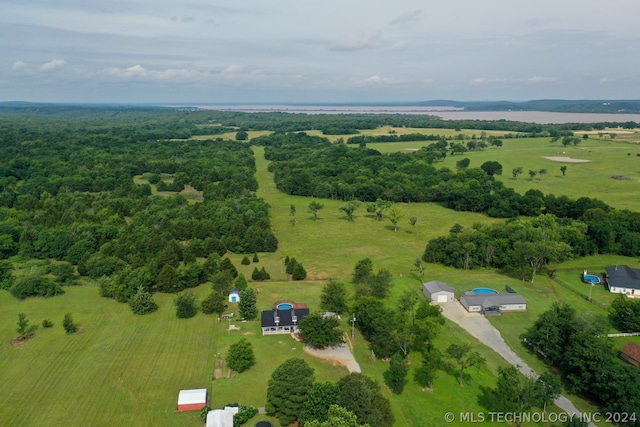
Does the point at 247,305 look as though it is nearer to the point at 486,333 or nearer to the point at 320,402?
the point at 320,402

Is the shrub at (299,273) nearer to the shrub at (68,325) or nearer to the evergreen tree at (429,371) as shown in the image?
the evergreen tree at (429,371)

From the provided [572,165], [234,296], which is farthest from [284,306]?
[572,165]

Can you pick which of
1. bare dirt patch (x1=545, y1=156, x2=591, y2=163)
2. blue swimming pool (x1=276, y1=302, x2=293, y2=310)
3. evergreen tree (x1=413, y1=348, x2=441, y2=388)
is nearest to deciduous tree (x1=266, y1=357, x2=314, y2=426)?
evergreen tree (x1=413, y1=348, x2=441, y2=388)

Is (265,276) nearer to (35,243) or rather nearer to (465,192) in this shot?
(35,243)

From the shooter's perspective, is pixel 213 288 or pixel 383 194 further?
pixel 383 194

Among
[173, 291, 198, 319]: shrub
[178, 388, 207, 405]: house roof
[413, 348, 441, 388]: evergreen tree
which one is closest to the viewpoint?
[178, 388, 207, 405]: house roof

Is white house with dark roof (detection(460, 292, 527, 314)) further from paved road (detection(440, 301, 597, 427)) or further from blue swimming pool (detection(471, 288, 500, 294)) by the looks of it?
blue swimming pool (detection(471, 288, 500, 294))

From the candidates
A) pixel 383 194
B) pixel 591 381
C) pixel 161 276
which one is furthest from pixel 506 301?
pixel 383 194
